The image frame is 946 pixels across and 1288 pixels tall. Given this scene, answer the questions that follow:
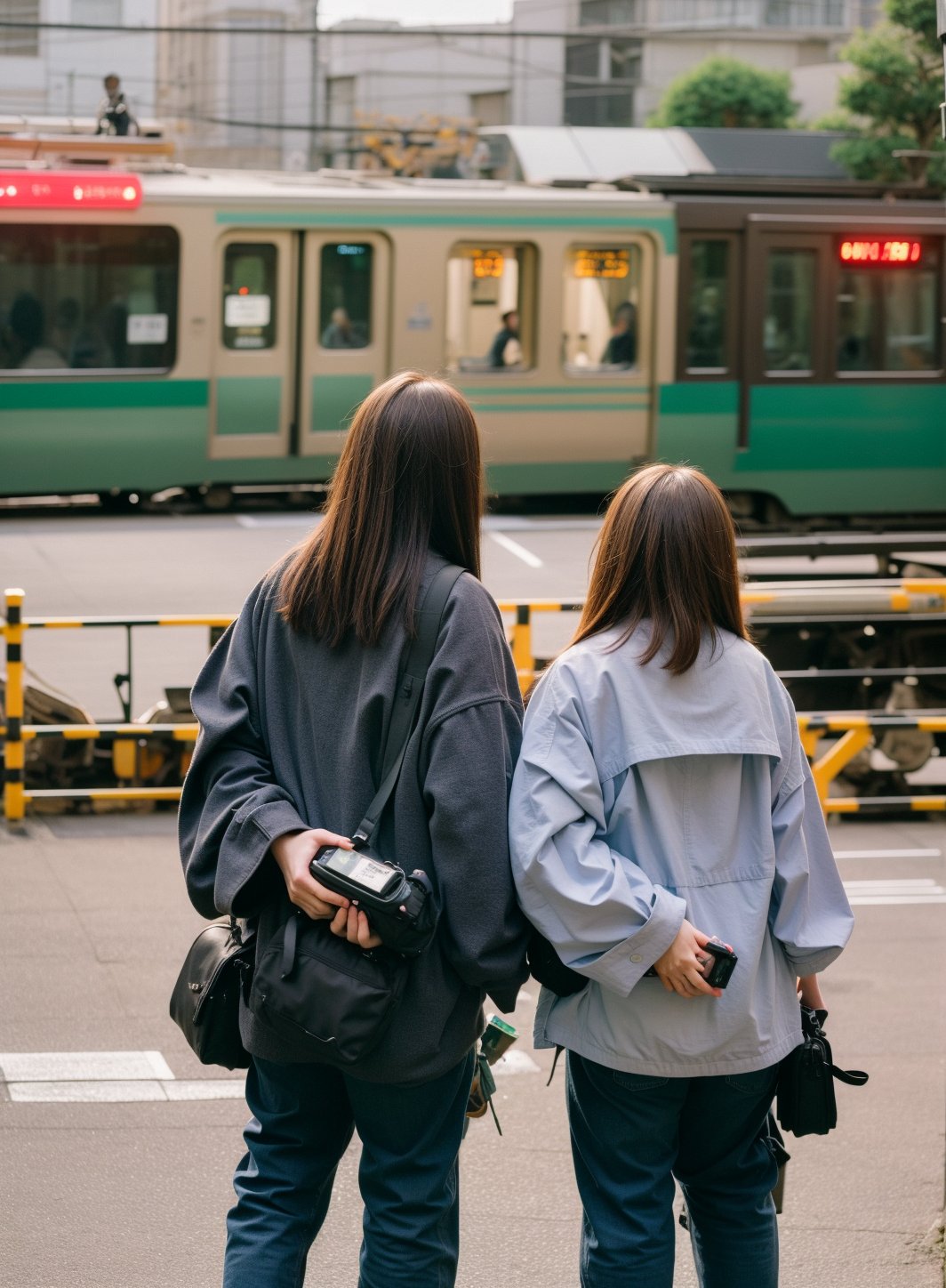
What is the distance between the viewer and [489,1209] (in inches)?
172

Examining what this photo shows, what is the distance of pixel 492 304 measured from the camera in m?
16.5

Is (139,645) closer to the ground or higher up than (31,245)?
closer to the ground

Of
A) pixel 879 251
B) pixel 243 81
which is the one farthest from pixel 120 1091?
pixel 243 81

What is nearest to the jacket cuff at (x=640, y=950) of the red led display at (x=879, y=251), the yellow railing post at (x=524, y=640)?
the yellow railing post at (x=524, y=640)

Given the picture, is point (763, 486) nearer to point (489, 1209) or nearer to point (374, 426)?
point (489, 1209)

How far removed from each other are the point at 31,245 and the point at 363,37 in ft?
202

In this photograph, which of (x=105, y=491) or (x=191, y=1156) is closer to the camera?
(x=191, y=1156)

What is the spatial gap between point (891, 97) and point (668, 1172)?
127 feet

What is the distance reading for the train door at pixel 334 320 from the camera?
1592 centimetres

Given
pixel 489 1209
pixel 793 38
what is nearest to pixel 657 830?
pixel 489 1209

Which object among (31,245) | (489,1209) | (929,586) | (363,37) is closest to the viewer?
(489,1209)

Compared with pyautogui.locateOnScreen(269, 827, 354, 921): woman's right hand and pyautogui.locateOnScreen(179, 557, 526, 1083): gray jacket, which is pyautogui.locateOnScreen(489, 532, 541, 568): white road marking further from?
pyautogui.locateOnScreen(269, 827, 354, 921): woman's right hand

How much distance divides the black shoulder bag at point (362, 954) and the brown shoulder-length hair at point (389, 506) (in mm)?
79

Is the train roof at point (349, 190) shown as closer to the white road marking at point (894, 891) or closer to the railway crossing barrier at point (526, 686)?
the railway crossing barrier at point (526, 686)
